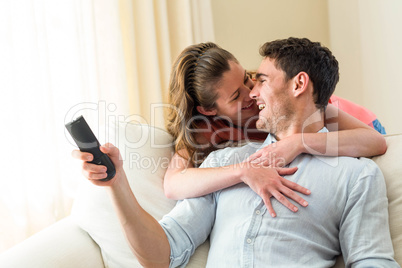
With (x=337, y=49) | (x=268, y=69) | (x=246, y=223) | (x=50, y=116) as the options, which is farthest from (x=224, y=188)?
(x=337, y=49)

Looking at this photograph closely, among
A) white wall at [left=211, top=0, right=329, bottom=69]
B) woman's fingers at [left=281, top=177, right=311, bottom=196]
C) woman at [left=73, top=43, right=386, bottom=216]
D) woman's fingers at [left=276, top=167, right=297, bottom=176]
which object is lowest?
woman's fingers at [left=281, top=177, right=311, bottom=196]

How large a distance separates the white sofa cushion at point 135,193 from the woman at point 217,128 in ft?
0.18

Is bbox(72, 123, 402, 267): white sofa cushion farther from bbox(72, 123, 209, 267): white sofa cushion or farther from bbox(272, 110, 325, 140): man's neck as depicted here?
bbox(272, 110, 325, 140): man's neck

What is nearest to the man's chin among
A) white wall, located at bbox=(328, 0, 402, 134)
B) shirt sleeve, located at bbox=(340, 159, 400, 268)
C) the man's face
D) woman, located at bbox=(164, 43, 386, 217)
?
the man's face

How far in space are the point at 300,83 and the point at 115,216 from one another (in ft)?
2.38

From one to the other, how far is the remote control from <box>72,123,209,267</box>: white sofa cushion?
47 cm

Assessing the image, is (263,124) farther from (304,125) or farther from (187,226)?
(187,226)

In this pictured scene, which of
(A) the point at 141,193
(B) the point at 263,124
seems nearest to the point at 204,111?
(B) the point at 263,124

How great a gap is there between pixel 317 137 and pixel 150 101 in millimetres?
1239

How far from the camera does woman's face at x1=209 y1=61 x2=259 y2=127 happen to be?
64.1 inches

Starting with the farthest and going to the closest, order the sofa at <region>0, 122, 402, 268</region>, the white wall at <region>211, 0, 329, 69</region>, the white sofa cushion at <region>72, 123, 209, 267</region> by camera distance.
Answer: the white wall at <region>211, 0, 329, 69</region>, the white sofa cushion at <region>72, 123, 209, 267</region>, the sofa at <region>0, 122, 402, 268</region>

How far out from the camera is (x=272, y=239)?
1.19 m

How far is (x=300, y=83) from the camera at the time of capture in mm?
1421

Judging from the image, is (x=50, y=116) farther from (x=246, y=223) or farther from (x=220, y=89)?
(x=246, y=223)
